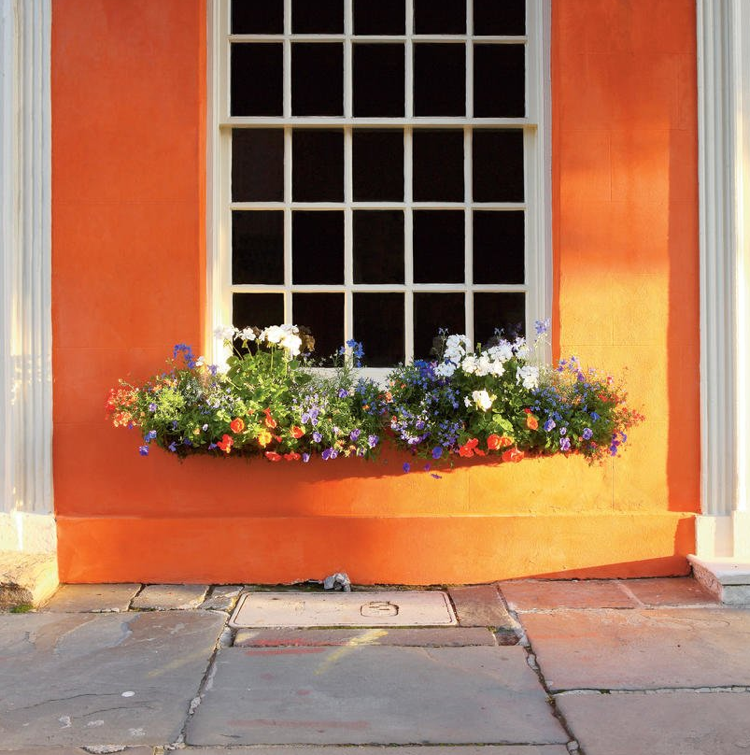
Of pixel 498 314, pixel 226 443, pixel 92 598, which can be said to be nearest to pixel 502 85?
pixel 498 314

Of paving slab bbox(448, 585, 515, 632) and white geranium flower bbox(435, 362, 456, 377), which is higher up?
white geranium flower bbox(435, 362, 456, 377)

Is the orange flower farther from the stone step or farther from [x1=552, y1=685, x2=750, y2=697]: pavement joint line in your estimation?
[x1=552, y1=685, x2=750, y2=697]: pavement joint line

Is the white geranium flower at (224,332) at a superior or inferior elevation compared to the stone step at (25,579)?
superior

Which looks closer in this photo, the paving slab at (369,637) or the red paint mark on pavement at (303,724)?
the red paint mark on pavement at (303,724)

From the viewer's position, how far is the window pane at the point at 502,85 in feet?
14.9

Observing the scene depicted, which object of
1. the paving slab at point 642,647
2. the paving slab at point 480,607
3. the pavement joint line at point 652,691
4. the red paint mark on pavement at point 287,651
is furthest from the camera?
the paving slab at point 480,607

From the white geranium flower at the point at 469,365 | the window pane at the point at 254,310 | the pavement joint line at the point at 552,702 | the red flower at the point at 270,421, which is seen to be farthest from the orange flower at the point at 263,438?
the pavement joint line at the point at 552,702

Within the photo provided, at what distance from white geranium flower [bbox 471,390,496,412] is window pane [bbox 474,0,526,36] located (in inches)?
77.7

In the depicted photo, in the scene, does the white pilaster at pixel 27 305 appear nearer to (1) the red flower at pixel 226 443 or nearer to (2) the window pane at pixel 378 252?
(1) the red flower at pixel 226 443

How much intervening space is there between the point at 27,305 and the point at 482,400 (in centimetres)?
232

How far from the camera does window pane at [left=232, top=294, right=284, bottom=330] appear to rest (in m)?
4.53

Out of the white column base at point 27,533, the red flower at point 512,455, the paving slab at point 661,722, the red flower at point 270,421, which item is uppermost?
the red flower at point 270,421

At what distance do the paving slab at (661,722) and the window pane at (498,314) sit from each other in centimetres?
209

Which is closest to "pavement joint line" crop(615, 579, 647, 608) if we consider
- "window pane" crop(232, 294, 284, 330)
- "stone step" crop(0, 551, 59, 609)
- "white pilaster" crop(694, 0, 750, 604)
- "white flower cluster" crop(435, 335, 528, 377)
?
"white pilaster" crop(694, 0, 750, 604)
